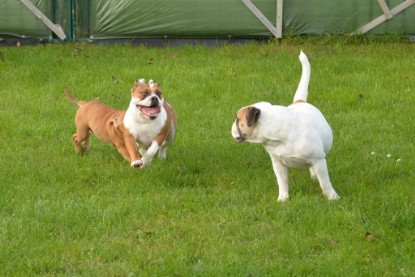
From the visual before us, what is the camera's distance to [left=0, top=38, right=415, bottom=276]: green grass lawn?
7090 mm

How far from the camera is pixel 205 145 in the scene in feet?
36.1

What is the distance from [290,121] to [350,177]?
155 centimetres

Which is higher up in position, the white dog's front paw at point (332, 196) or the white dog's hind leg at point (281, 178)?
the white dog's hind leg at point (281, 178)

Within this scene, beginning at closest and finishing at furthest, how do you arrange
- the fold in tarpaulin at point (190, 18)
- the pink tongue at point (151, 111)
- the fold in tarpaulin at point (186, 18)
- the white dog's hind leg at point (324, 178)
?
the white dog's hind leg at point (324, 178) → the pink tongue at point (151, 111) → the fold in tarpaulin at point (190, 18) → the fold in tarpaulin at point (186, 18)

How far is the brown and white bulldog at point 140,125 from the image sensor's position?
9.49m

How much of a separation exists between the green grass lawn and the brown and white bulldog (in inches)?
10.4

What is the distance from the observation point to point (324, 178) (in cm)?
829

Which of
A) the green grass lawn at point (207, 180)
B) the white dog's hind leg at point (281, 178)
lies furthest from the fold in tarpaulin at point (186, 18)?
the white dog's hind leg at point (281, 178)

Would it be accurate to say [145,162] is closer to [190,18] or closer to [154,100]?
[154,100]

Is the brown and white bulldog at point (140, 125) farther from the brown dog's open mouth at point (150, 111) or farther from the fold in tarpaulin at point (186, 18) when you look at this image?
the fold in tarpaulin at point (186, 18)

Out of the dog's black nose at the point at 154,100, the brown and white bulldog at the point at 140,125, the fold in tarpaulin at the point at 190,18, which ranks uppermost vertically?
the fold in tarpaulin at the point at 190,18

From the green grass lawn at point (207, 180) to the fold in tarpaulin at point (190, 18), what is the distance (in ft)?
3.68

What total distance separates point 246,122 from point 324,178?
942 mm

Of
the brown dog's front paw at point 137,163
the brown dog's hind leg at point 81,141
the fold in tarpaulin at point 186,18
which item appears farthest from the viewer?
the fold in tarpaulin at point 186,18
